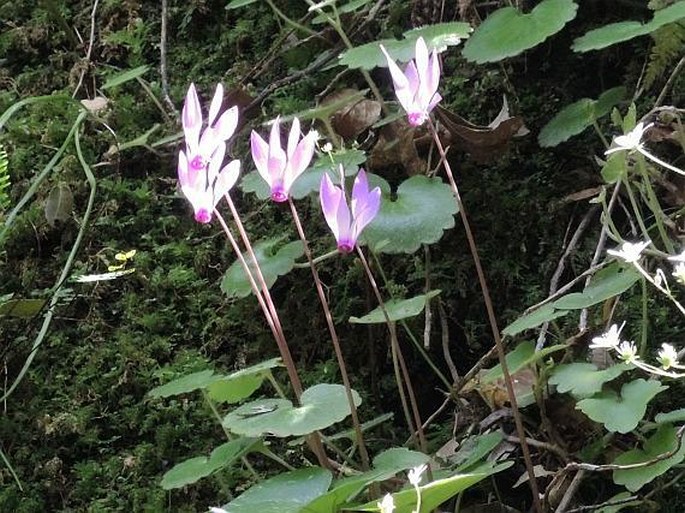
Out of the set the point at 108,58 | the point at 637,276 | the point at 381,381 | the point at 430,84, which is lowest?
the point at 381,381

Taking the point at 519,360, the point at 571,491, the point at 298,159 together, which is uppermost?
the point at 298,159

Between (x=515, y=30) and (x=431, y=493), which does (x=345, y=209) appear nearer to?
(x=431, y=493)

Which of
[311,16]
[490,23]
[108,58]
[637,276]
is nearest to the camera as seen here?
[637,276]

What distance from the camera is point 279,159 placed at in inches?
39.3

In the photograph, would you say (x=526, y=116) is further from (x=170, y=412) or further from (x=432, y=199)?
(x=170, y=412)

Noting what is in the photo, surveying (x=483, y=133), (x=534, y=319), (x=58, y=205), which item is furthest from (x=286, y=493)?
(x=58, y=205)

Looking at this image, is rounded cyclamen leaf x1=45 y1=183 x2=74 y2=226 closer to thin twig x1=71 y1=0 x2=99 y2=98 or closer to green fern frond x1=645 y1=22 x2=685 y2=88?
thin twig x1=71 y1=0 x2=99 y2=98

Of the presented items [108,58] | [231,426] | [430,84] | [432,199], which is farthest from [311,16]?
[231,426]

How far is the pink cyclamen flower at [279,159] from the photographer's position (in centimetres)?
100

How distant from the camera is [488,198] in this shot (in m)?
1.64

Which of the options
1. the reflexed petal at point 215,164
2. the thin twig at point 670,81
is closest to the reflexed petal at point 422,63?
the reflexed petal at point 215,164

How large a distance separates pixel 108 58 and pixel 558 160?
3.65 ft

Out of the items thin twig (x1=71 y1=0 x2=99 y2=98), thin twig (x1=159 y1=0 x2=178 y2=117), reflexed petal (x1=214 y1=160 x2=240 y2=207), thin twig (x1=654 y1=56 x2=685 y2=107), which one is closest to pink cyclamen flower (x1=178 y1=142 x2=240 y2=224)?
reflexed petal (x1=214 y1=160 x2=240 y2=207)

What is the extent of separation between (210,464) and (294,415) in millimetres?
196
